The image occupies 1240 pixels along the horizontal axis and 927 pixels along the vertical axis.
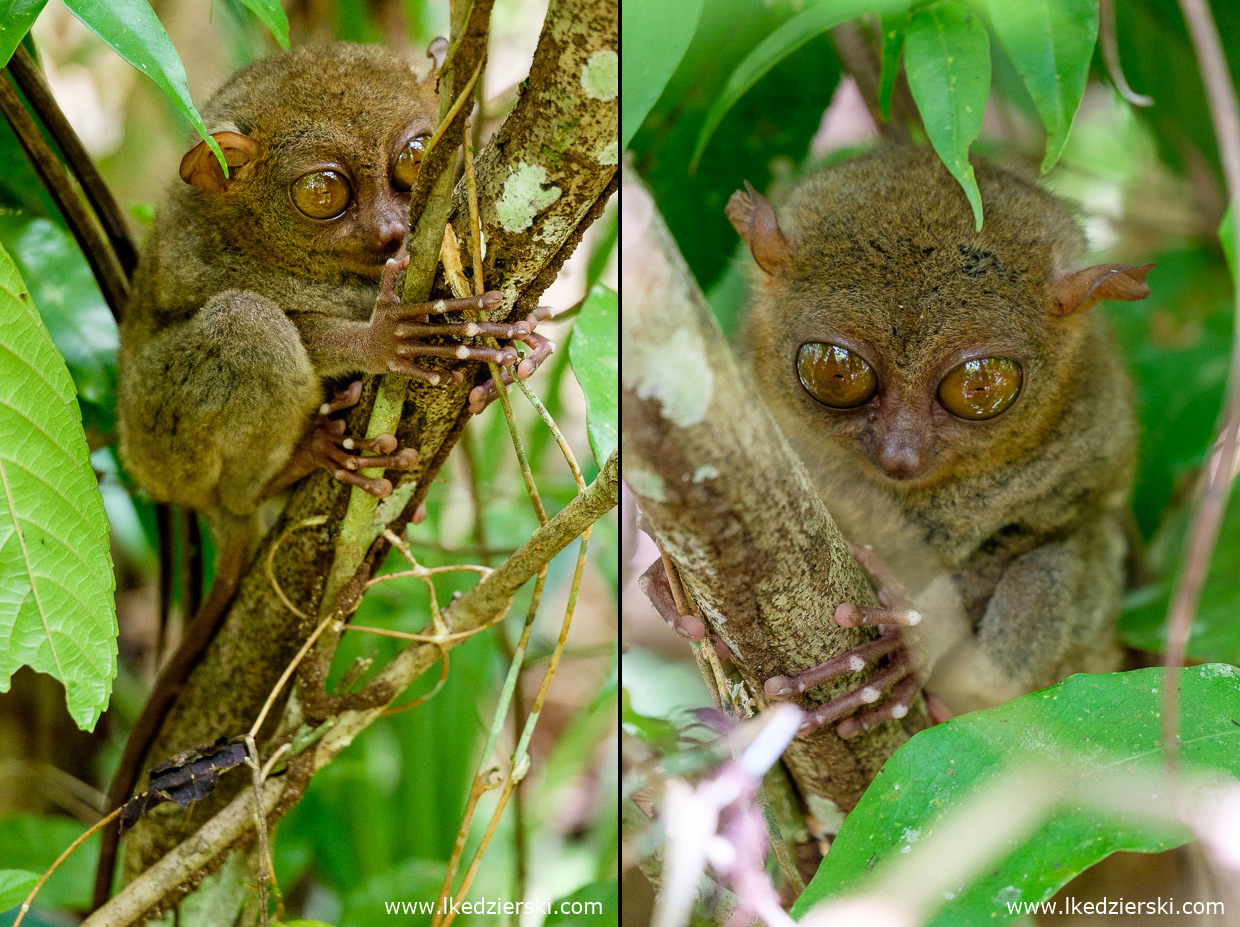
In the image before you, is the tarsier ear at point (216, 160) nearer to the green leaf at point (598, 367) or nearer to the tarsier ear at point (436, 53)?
the tarsier ear at point (436, 53)

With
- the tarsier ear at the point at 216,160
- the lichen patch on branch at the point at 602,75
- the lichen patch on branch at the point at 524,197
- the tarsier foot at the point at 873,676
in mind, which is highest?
the tarsier ear at the point at 216,160

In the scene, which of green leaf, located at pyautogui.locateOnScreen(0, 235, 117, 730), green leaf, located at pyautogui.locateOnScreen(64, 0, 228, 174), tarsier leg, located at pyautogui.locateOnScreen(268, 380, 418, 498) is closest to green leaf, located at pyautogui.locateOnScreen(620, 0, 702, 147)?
green leaf, located at pyautogui.locateOnScreen(64, 0, 228, 174)

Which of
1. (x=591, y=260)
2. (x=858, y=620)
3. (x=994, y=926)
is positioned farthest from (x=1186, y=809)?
(x=591, y=260)

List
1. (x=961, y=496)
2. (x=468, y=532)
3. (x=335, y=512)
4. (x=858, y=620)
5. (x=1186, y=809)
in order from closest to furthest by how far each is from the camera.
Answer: (x=1186, y=809)
(x=858, y=620)
(x=335, y=512)
(x=961, y=496)
(x=468, y=532)

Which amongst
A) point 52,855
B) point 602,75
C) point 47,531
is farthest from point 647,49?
point 52,855

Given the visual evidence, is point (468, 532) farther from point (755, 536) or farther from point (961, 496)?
point (755, 536)

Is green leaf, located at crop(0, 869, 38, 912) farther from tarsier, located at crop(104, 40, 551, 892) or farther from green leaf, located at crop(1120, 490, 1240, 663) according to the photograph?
green leaf, located at crop(1120, 490, 1240, 663)

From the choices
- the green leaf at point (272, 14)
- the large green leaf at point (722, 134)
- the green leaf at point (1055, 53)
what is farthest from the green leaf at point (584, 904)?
the green leaf at point (272, 14)

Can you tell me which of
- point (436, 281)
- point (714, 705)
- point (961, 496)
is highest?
point (436, 281)
